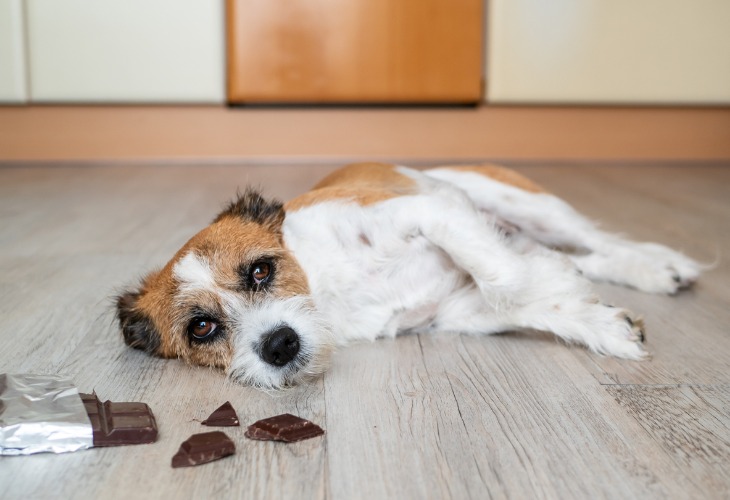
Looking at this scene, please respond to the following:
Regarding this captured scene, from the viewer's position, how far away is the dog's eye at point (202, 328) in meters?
1.83

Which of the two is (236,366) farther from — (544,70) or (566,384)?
(544,70)

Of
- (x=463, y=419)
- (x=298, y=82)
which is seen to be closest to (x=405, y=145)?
(x=298, y=82)

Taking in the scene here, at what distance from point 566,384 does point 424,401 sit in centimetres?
32

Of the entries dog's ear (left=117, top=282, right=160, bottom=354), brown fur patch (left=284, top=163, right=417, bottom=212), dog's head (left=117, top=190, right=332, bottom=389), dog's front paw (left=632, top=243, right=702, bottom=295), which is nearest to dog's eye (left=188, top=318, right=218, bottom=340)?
dog's head (left=117, top=190, right=332, bottom=389)

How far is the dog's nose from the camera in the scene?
1.73 m

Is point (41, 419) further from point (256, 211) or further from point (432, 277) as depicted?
point (432, 277)

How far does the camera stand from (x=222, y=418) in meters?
1.57

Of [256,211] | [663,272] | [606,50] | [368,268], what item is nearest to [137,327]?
[256,211]

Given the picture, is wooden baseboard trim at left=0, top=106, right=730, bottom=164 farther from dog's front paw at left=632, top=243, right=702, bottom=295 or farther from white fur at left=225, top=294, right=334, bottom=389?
white fur at left=225, top=294, right=334, bottom=389

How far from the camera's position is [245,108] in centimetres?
507

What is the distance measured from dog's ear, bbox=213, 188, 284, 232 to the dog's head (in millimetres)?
27

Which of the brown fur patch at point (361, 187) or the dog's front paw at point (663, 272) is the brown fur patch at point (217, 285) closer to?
the brown fur patch at point (361, 187)

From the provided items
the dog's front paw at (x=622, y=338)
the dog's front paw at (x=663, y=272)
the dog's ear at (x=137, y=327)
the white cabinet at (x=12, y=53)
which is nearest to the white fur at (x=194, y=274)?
the dog's ear at (x=137, y=327)

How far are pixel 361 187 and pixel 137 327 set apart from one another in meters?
0.74
